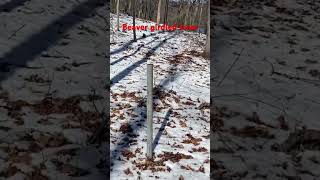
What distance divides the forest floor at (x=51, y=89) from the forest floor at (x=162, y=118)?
0.77 m

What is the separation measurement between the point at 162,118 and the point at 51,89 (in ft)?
8.61

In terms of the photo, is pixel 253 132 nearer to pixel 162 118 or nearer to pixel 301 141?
pixel 301 141

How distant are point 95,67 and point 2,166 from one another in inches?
94.7

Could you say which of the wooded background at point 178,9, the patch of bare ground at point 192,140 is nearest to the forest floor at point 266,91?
the patch of bare ground at point 192,140

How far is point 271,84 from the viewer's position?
18.5 feet

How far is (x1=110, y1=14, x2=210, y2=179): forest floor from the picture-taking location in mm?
4996

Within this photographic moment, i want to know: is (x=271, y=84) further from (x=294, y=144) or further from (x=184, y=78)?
(x=184, y=78)

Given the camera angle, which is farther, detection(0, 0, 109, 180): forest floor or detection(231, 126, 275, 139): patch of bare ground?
detection(231, 126, 275, 139): patch of bare ground

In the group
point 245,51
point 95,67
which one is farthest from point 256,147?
point 95,67

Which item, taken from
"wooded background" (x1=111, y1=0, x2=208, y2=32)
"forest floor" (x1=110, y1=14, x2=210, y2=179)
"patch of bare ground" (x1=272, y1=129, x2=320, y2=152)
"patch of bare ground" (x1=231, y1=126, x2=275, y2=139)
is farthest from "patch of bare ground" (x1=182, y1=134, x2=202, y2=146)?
"wooded background" (x1=111, y1=0, x2=208, y2=32)

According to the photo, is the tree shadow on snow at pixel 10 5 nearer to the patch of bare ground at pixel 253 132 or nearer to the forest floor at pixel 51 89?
the forest floor at pixel 51 89

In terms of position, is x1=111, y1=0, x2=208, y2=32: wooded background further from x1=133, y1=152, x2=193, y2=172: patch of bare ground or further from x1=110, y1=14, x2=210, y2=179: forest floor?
x1=133, y1=152, x2=193, y2=172: patch of bare ground

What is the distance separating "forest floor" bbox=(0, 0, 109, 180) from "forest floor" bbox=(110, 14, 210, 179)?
77 centimetres

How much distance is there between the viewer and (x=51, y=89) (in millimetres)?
4883
